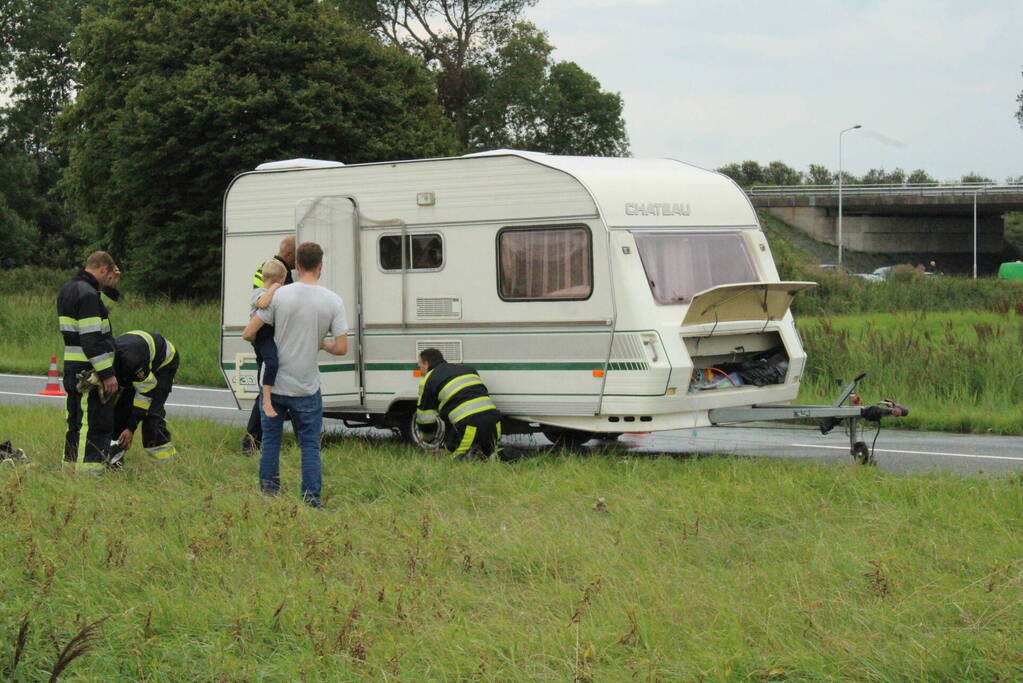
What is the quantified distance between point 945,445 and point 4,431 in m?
9.43

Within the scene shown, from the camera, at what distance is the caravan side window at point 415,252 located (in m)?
12.2

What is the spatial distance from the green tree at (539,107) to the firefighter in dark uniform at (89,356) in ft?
176

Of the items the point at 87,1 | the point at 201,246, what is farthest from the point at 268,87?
the point at 87,1

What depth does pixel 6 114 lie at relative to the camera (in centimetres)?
5806

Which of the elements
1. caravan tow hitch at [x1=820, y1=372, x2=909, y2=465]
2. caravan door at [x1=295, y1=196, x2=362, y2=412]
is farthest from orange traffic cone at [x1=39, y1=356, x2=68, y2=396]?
caravan tow hitch at [x1=820, y1=372, x2=909, y2=465]

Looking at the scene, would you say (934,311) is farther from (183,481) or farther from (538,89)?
(538,89)

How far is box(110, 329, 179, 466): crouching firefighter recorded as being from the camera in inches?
422

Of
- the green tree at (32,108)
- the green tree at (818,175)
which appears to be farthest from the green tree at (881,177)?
the green tree at (32,108)

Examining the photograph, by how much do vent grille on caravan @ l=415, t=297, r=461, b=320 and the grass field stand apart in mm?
2181

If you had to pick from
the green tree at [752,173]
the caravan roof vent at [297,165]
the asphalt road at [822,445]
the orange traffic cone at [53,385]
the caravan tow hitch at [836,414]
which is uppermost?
the green tree at [752,173]

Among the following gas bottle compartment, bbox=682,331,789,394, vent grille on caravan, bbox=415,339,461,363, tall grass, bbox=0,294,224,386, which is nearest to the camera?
gas bottle compartment, bbox=682,331,789,394

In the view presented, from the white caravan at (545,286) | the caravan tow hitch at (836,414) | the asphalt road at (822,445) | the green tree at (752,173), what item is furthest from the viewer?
the green tree at (752,173)

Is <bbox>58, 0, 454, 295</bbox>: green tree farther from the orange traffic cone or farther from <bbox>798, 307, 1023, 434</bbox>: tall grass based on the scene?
<bbox>798, 307, 1023, 434</bbox>: tall grass

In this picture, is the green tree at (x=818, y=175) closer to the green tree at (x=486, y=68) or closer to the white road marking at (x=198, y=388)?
the green tree at (x=486, y=68)
